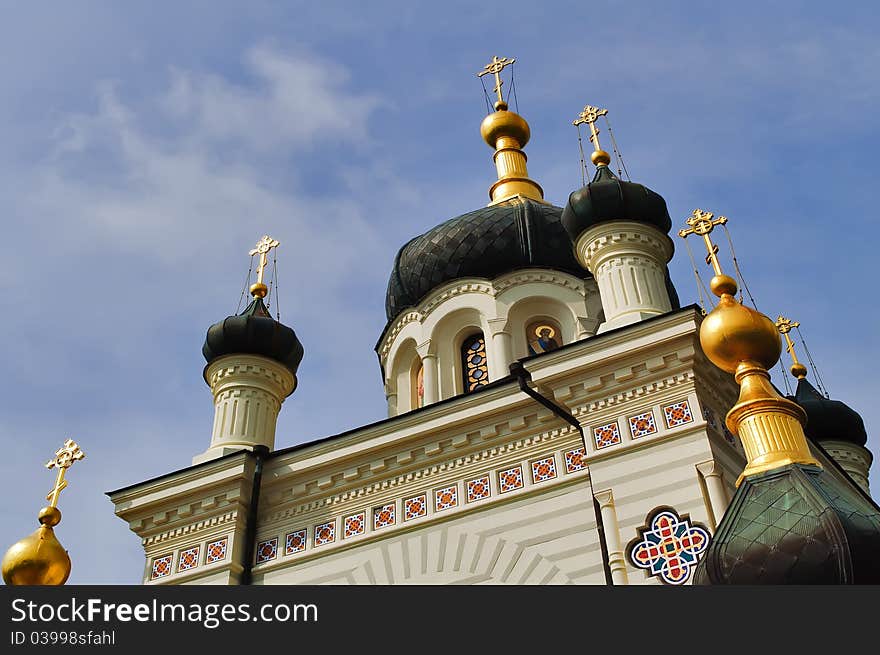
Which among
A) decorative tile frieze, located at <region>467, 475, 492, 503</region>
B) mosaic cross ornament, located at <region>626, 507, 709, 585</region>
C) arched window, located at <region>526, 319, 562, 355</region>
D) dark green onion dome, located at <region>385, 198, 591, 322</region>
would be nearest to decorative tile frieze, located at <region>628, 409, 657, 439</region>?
mosaic cross ornament, located at <region>626, 507, 709, 585</region>

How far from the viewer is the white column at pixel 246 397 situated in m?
10.4

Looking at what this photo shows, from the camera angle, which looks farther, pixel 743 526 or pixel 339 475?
pixel 339 475

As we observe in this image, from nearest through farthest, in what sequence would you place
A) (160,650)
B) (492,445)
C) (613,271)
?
1. (160,650)
2. (492,445)
3. (613,271)

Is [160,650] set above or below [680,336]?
below

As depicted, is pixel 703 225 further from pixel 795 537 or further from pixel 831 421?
pixel 831 421

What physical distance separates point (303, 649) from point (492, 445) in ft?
17.3

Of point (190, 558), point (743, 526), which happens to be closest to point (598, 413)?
point (743, 526)

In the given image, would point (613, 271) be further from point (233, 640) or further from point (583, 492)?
point (233, 640)

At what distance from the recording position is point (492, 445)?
8.84m

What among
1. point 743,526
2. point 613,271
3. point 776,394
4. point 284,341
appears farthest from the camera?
point 284,341

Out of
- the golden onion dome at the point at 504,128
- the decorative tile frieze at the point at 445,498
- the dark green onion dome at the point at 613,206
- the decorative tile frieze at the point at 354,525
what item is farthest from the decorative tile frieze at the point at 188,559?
the golden onion dome at the point at 504,128

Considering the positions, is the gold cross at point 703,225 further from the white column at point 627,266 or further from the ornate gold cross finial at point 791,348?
the ornate gold cross finial at point 791,348

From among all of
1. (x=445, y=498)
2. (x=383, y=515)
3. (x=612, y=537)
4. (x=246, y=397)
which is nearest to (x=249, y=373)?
(x=246, y=397)

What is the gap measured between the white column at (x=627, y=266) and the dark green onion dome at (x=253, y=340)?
3.31 metres
